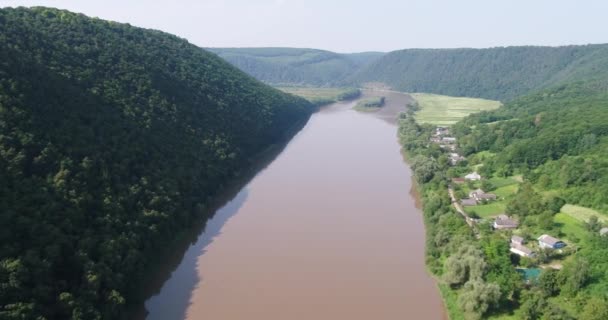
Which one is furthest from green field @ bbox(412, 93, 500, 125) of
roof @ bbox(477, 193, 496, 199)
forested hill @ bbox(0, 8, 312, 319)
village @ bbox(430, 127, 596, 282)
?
forested hill @ bbox(0, 8, 312, 319)

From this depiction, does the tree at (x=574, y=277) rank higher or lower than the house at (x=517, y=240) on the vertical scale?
higher

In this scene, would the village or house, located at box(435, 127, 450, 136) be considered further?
house, located at box(435, 127, 450, 136)

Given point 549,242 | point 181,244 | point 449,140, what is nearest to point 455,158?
point 449,140

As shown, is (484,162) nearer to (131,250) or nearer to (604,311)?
(604,311)

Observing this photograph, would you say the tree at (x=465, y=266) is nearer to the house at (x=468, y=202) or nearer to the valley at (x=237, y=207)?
the valley at (x=237, y=207)

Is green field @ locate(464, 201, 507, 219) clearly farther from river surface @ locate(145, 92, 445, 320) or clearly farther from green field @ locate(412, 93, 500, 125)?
green field @ locate(412, 93, 500, 125)

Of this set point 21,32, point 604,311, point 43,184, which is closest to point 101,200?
point 43,184

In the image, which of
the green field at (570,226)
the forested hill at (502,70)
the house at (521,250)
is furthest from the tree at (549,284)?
the forested hill at (502,70)
